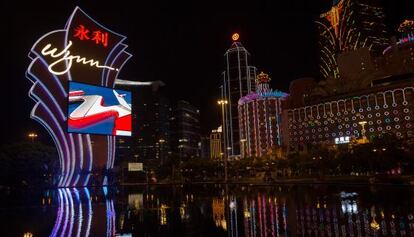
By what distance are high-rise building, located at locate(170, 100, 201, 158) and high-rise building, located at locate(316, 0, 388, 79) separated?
70.4m

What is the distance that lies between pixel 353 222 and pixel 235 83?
179740 millimetres

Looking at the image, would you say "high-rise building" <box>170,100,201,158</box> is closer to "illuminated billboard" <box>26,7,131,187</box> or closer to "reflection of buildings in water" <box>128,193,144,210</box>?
"illuminated billboard" <box>26,7,131,187</box>

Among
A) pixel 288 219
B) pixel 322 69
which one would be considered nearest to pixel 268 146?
pixel 322 69

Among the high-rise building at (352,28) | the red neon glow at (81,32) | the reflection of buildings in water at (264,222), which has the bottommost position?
the reflection of buildings in water at (264,222)

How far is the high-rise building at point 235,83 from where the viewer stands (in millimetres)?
191000

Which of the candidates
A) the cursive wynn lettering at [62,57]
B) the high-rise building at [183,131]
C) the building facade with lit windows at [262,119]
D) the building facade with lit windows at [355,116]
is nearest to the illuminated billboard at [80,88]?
the cursive wynn lettering at [62,57]

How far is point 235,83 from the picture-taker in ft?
630

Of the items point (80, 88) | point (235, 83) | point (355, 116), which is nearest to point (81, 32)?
point (80, 88)

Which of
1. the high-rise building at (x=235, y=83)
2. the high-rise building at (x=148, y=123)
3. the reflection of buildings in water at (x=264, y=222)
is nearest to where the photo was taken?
the reflection of buildings in water at (x=264, y=222)

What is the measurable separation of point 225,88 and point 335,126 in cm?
7642

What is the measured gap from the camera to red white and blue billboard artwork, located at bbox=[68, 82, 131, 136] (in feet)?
168

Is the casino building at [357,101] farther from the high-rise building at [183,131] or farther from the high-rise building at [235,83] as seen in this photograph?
the high-rise building at [183,131]

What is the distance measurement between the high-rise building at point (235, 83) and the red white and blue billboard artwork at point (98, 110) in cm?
13483

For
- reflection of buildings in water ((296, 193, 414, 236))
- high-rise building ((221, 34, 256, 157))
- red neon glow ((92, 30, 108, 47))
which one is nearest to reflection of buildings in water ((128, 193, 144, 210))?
reflection of buildings in water ((296, 193, 414, 236))
